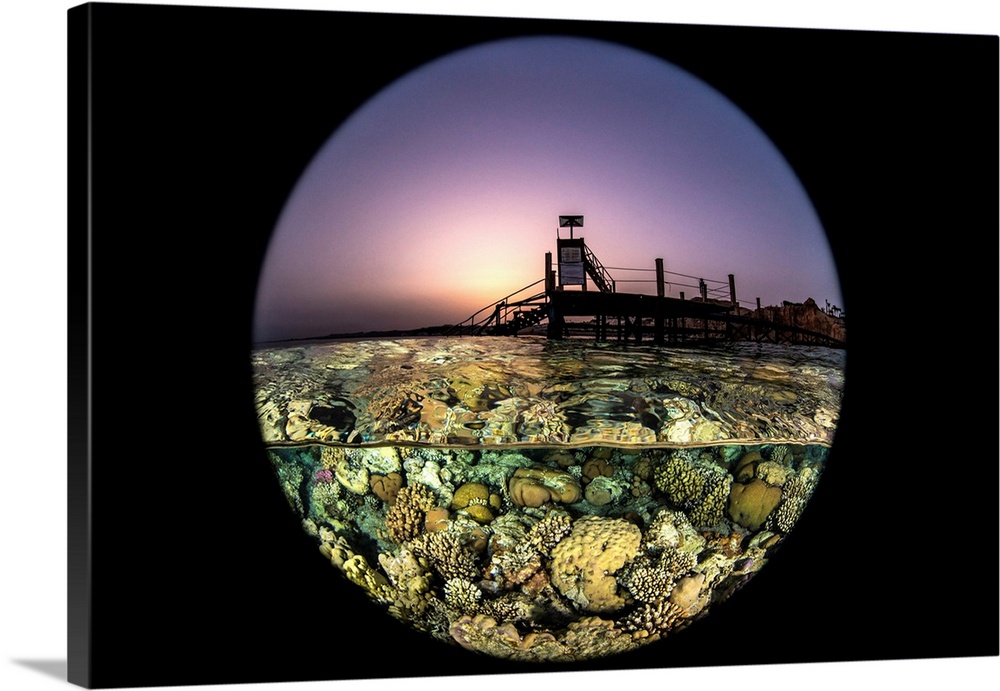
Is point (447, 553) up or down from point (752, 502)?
down

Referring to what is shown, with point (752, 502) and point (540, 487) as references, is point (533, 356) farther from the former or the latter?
point (752, 502)

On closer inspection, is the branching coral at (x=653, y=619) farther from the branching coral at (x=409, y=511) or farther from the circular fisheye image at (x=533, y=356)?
the branching coral at (x=409, y=511)

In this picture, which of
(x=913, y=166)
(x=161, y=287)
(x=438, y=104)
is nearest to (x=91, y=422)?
(x=161, y=287)

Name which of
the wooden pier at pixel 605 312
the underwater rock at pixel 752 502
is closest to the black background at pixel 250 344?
the underwater rock at pixel 752 502

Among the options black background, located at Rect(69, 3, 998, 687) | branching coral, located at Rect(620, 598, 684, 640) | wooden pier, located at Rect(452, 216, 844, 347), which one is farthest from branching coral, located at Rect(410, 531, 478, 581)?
wooden pier, located at Rect(452, 216, 844, 347)

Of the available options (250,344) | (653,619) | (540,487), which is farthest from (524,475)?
(250,344)

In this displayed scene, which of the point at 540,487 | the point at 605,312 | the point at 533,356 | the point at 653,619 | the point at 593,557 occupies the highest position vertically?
the point at 605,312

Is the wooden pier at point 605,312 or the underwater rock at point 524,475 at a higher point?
the wooden pier at point 605,312
